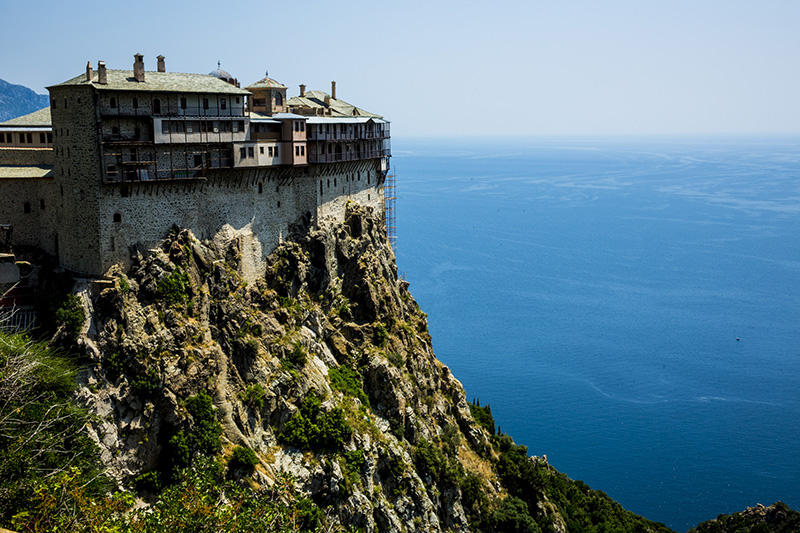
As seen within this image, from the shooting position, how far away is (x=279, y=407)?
56.3 metres

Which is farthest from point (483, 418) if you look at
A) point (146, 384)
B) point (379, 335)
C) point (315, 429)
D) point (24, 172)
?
point (24, 172)

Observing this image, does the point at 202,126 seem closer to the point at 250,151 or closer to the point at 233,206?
the point at 250,151

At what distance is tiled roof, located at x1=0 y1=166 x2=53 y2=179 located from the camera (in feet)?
175

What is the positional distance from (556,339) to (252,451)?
101282mm

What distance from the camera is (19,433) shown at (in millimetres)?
37469

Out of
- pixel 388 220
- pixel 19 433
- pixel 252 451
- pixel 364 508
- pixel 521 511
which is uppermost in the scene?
pixel 388 220

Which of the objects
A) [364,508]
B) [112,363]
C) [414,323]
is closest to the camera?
[112,363]

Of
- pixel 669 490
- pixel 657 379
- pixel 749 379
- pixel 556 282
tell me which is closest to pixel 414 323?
pixel 669 490

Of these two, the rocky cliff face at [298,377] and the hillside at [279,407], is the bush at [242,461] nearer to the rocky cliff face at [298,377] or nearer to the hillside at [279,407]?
the hillside at [279,407]

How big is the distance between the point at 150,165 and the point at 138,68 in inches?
260

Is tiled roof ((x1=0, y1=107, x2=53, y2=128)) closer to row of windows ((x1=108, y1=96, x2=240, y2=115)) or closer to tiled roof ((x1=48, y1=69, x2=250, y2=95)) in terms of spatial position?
tiled roof ((x1=48, y1=69, x2=250, y2=95))

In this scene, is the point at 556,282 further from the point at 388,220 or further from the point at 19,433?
the point at 19,433

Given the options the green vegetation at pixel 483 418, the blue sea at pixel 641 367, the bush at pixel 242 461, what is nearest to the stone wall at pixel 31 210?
the bush at pixel 242 461

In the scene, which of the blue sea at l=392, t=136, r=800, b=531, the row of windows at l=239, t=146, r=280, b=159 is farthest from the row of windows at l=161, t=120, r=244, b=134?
the blue sea at l=392, t=136, r=800, b=531
